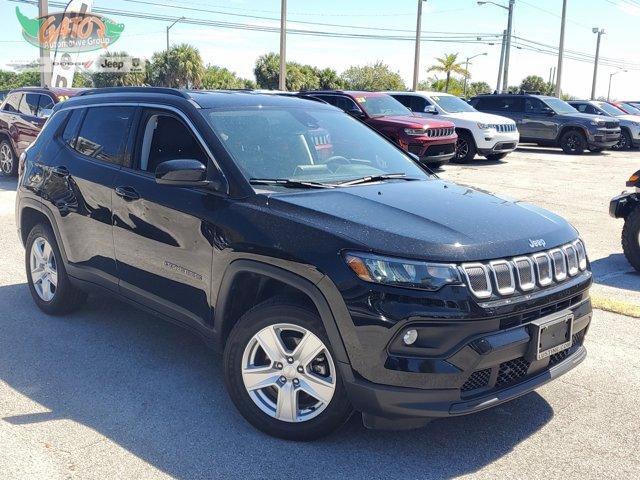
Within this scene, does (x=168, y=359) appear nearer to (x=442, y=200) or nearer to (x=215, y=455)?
(x=215, y=455)

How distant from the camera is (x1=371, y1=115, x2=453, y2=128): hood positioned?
587 inches

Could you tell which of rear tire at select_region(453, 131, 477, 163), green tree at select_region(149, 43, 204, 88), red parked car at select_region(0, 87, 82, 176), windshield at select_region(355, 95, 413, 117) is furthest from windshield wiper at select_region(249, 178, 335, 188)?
green tree at select_region(149, 43, 204, 88)

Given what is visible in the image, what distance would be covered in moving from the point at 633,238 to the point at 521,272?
452cm

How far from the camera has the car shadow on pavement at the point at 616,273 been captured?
22.6 ft

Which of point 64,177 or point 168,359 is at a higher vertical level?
point 64,177

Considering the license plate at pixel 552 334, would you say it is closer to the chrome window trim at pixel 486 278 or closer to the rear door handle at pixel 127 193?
the chrome window trim at pixel 486 278

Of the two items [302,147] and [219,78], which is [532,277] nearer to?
[302,147]

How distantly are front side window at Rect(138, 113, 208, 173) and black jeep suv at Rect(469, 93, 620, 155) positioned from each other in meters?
19.3

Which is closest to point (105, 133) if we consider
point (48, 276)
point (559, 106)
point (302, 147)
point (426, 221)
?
point (48, 276)

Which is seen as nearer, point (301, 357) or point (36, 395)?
point (301, 357)

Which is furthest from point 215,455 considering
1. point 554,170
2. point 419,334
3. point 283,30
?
point 283,30

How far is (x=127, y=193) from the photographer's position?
14.9 feet

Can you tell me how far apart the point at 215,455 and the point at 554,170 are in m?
15.7

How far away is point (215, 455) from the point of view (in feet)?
11.3
